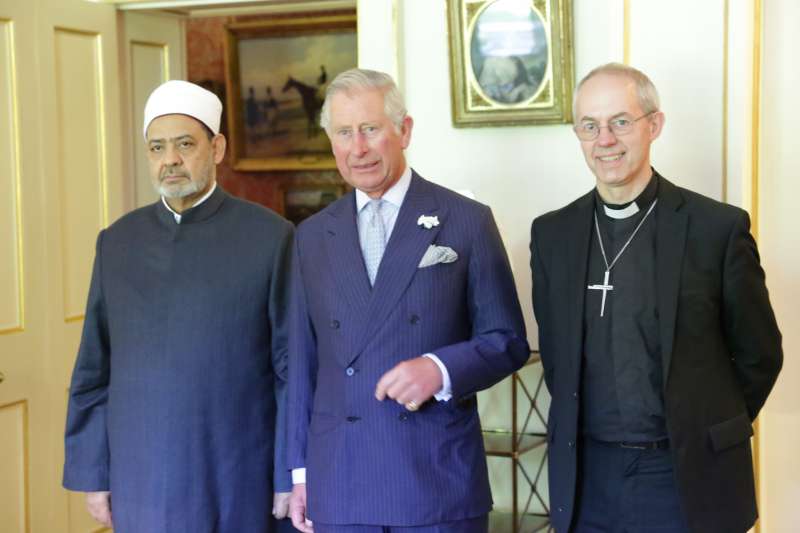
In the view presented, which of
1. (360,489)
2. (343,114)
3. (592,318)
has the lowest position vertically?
(360,489)

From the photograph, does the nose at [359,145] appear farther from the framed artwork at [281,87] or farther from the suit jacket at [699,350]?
the framed artwork at [281,87]

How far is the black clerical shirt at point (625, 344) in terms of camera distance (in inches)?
99.9

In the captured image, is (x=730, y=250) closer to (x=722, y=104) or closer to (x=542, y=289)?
(x=542, y=289)

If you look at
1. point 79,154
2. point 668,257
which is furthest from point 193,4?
point 668,257

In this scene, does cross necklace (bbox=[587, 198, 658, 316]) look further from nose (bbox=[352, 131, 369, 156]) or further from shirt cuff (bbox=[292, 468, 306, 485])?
shirt cuff (bbox=[292, 468, 306, 485])

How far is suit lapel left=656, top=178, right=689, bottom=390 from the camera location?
2512 mm

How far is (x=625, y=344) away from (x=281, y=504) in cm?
99

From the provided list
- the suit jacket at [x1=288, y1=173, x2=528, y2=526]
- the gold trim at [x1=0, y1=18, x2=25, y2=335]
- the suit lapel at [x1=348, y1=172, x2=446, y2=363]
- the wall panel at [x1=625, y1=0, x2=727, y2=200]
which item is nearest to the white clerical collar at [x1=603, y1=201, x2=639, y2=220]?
the suit jacket at [x1=288, y1=173, x2=528, y2=526]

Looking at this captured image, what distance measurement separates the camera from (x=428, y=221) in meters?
2.54

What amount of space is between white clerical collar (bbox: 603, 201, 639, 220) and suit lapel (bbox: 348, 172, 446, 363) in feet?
1.38

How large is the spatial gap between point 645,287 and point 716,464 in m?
0.43

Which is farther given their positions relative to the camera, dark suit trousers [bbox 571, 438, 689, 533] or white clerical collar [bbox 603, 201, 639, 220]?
white clerical collar [bbox 603, 201, 639, 220]

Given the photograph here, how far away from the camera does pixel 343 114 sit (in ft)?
8.29

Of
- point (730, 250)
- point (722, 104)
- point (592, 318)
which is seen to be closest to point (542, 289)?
point (592, 318)
